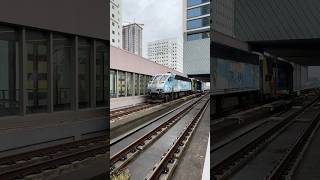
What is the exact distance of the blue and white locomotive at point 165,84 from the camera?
177 inches

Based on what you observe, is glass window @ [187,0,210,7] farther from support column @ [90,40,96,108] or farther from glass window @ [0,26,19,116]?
glass window @ [0,26,19,116]

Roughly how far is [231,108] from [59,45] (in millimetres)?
6748

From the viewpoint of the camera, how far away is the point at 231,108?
4.29 meters

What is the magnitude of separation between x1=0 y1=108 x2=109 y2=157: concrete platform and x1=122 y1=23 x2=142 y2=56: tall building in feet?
14.7

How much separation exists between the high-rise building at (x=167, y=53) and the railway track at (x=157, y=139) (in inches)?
18.8

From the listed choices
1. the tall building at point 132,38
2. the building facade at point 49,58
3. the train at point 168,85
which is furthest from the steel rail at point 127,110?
the building facade at point 49,58

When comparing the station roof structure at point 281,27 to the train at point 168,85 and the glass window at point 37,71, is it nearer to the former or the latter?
the train at point 168,85

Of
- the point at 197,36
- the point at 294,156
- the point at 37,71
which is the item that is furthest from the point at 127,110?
the point at 37,71

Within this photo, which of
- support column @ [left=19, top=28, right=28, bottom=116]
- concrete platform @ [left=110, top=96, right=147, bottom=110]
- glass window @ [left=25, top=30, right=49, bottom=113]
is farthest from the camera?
glass window @ [left=25, top=30, right=49, bottom=113]

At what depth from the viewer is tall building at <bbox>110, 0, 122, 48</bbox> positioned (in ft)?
12.4

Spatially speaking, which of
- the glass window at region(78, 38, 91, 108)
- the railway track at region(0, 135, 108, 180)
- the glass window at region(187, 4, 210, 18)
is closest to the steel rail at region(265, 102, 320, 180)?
the glass window at region(187, 4, 210, 18)

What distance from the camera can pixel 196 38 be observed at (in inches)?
125

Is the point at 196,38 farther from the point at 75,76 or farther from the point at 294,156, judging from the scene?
the point at 75,76

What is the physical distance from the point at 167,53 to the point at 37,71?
6617mm
